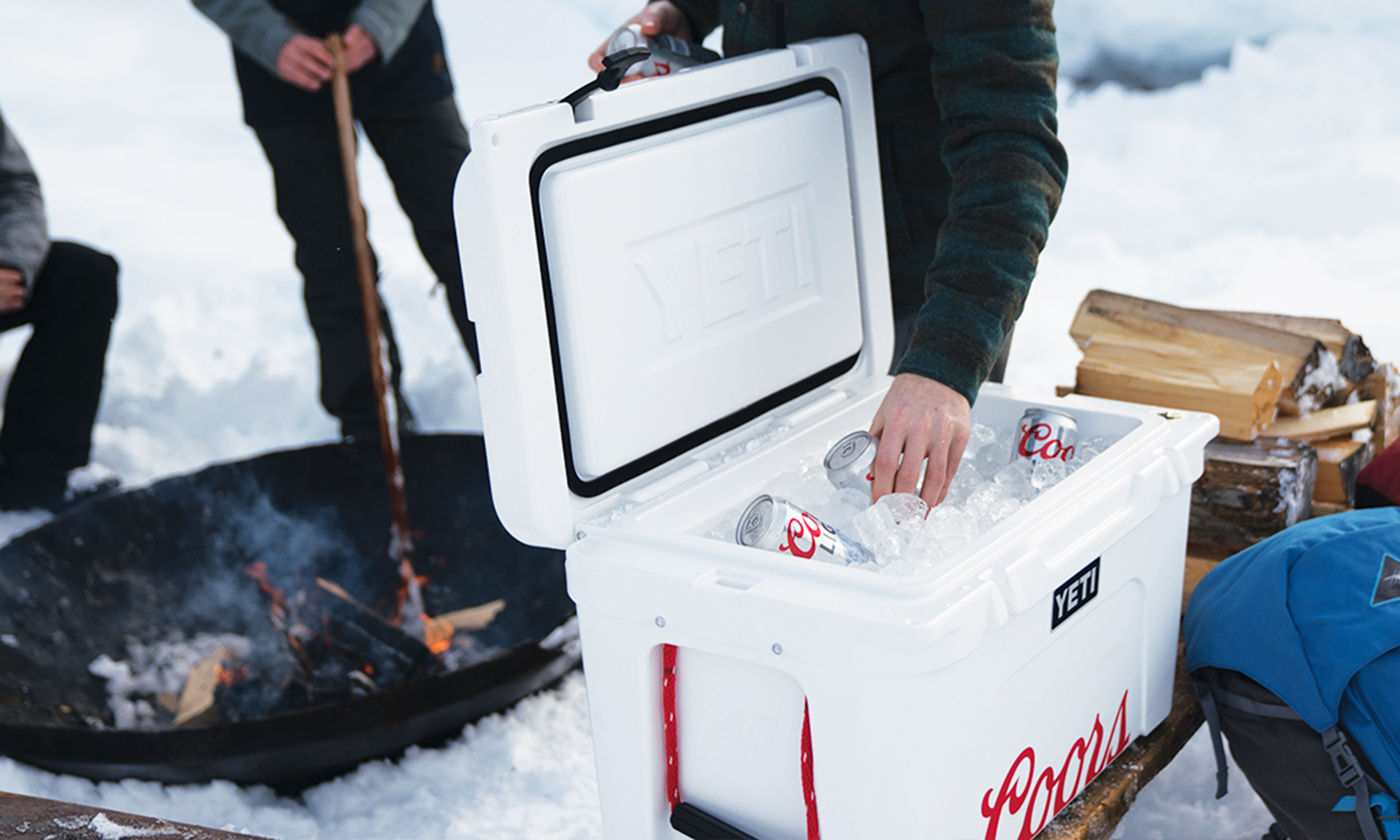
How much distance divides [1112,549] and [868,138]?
63 centimetres

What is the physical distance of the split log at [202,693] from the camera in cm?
194

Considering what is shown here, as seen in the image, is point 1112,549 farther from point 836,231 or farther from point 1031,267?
point 836,231

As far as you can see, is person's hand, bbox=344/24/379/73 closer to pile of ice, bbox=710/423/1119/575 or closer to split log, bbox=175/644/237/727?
split log, bbox=175/644/237/727

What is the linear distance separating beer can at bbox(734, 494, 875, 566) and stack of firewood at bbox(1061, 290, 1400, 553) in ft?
3.28

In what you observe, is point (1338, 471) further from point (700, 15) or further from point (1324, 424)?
point (700, 15)

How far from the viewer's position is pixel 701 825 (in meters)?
1.08

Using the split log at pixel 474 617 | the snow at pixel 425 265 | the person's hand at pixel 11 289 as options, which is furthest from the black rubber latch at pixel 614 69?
the person's hand at pixel 11 289

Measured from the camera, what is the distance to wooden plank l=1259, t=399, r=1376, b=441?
6.47 ft

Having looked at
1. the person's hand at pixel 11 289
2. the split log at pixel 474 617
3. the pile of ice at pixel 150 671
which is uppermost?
the person's hand at pixel 11 289

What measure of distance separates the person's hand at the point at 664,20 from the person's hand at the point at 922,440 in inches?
31.9

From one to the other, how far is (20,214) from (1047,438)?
2.49 m

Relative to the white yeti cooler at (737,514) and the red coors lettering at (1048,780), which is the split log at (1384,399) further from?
the red coors lettering at (1048,780)

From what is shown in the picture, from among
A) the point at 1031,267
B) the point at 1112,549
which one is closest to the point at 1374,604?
the point at 1112,549

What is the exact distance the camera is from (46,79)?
233 inches
